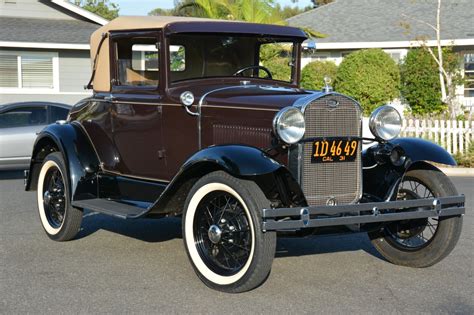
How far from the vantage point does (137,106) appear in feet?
22.1

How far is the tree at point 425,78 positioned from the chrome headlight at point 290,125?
16.5m

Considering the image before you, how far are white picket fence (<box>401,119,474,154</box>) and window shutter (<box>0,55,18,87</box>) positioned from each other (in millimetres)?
11978

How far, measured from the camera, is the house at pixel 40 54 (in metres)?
21.5

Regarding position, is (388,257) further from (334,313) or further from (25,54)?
(25,54)

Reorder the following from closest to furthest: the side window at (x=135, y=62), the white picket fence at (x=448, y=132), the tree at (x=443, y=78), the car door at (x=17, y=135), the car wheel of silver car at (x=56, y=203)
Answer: the side window at (x=135, y=62)
the car wheel of silver car at (x=56, y=203)
the car door at (x=17, y=135)
the white picket fence at (x=448, y=132)
the tree at (x=443, y=78)

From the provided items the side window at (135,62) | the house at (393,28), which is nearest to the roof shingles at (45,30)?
the house at (393,28)

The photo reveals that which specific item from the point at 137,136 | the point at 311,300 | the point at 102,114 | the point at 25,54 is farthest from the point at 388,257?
the point at 25,54

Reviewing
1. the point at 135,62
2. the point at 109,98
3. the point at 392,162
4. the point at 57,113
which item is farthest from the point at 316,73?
the point at 392,162

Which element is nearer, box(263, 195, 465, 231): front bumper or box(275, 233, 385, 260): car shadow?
box(263, 195, 465, 231): front bumper

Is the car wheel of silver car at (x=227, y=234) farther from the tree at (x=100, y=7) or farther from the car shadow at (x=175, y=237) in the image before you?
the tree at (x=100, y=7)

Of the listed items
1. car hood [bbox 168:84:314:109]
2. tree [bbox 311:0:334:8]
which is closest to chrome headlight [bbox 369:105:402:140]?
car hood [bbox 168:84:314:109]

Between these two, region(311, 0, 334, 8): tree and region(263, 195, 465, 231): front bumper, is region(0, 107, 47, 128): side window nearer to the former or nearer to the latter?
region(263, 195, 465, 231): front bumper

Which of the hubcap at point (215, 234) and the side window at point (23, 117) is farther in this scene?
the side window at point (23, 117)

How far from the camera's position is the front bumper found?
5.04 meters
